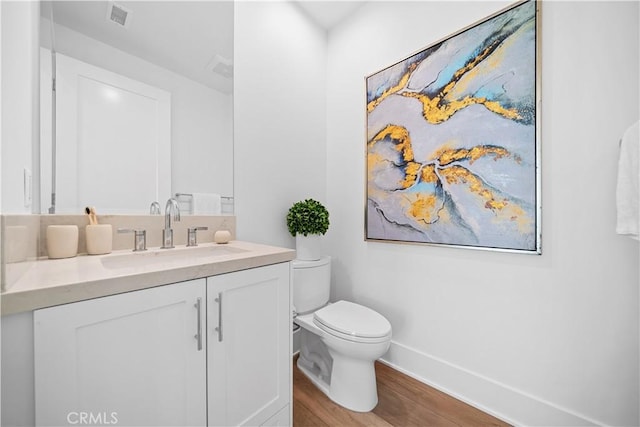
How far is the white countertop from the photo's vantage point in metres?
0.53

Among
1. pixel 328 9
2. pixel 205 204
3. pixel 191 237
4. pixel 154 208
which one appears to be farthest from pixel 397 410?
pixel 328 9

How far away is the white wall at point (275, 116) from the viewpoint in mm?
1607

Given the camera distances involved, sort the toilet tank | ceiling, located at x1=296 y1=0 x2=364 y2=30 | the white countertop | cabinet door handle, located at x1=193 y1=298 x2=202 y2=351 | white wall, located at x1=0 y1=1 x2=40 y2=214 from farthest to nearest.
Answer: ceiling, located at x1=296 y1=0 x2=364 y2=30 < the toilet tank < cabinet door handle, located at x1=193 y1=298 x2=202 y2=351 < white wall, located at x1=0 y1=1 x2=40 y2=214 < the white countertop

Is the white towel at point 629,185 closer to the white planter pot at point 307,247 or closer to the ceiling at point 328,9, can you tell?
the white planter pot at point 307,247

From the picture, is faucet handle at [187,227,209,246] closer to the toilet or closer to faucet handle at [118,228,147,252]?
faucet handle at [118,228,147,252]

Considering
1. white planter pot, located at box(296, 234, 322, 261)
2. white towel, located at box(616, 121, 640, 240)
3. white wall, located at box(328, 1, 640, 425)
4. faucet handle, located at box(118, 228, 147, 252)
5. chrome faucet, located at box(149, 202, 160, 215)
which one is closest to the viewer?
white towel, located at box(616, 121, 640, 240)

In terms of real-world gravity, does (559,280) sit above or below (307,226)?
below

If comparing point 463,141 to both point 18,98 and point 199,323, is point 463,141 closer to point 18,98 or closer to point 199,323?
point 199,323

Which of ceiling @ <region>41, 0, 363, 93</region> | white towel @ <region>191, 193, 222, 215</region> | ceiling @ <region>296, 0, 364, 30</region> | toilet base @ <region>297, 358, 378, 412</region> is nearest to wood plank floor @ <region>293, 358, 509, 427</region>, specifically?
toilet base @ <region>297, 358, 378, 412</region>

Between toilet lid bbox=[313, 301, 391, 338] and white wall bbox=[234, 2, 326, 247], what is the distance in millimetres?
591

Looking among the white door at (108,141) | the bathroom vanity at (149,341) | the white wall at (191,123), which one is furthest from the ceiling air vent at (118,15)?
→ the bathroom vanity at (149,341)

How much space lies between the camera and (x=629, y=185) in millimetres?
935

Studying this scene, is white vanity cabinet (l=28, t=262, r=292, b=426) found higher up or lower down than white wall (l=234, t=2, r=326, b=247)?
lower down

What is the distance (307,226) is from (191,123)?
90cm
